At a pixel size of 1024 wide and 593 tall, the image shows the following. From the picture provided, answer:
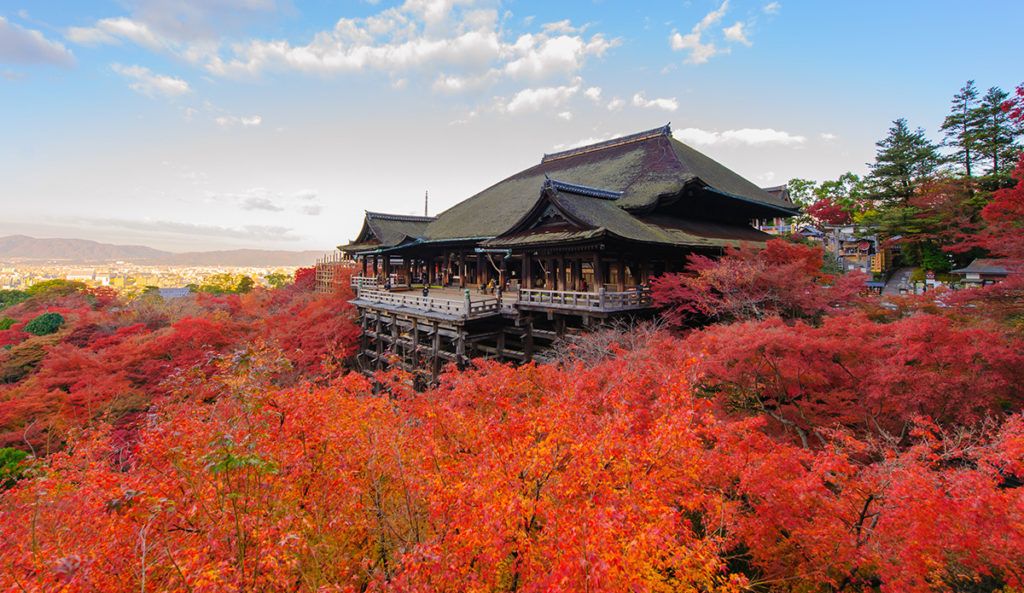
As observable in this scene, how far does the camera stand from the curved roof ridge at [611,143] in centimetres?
2575

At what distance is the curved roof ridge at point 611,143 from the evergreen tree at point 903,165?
20.4m

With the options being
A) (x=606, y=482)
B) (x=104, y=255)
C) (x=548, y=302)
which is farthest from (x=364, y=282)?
(x=104, y=255)

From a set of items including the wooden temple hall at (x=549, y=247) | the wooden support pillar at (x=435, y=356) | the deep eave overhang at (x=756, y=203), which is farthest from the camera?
the deep eave overhang at (x=756, y=203)

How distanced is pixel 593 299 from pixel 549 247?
3.40 m

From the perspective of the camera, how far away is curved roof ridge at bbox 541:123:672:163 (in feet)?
84.5

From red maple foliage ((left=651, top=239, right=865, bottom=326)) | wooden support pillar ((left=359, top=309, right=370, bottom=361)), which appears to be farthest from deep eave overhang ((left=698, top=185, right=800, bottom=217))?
wooden support pillar ((left=359, top=309, right=370, bottom=361))

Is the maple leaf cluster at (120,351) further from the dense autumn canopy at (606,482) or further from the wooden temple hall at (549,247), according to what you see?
the wooden temple hall at (549,247)

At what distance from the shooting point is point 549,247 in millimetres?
16375

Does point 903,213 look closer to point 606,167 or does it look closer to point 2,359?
point 606,167

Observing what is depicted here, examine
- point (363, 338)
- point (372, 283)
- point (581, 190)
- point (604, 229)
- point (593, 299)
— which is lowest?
point (363, 338)

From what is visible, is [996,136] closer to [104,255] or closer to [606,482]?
[606,482]

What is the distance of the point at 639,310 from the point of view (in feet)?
48.8

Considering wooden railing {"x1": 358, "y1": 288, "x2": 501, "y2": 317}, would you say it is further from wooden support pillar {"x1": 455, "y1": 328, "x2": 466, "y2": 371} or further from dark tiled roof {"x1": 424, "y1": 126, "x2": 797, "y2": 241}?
dark tiled roof {"x1": 424, "y1": 126, "x2": 797, "y2": 241}

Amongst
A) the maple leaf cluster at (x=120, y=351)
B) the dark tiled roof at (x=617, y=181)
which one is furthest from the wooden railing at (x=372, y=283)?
the dark tiled roof at (x=617, y=181)
